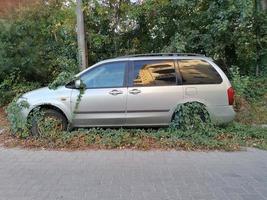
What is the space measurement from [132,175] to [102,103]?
2580mm

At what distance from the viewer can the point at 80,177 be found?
6.02m

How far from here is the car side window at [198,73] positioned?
28.2 feet

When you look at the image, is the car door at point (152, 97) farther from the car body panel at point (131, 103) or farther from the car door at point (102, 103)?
the car door at point (102, 103)

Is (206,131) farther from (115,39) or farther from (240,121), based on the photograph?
(115,39)

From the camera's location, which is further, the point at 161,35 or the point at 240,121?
the point at 161,35

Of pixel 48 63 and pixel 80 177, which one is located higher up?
pixel 48 63

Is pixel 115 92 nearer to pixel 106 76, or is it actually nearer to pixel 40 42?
pixel 106 76

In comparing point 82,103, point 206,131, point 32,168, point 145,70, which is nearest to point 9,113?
point 82,103

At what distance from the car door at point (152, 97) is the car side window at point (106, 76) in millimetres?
235

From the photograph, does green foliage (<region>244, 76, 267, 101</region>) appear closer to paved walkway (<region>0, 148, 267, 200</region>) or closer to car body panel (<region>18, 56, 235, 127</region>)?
car body panel (<region>18, 56, 235, 127</region>)

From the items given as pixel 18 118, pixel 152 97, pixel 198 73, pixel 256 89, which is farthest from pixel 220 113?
pixel 18 118

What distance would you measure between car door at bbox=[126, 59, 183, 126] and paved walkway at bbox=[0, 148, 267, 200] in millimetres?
1152

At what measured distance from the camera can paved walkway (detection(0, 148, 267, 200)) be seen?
5328mm

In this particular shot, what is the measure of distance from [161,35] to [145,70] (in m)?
4.44
